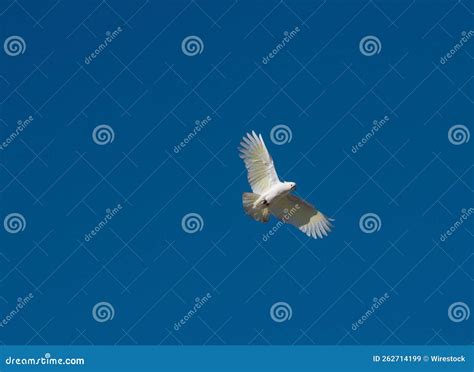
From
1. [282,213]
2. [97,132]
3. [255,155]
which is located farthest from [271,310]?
[97,132]

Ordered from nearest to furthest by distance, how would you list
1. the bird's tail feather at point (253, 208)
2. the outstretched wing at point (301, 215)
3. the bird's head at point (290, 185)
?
the bird's head at point (290, 185) < the bird's tail feather at point (253, 208) < the outstretched wing at point (301, 215)

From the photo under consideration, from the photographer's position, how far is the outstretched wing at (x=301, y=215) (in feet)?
58.7

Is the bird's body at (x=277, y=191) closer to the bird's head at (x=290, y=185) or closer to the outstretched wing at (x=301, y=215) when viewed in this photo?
the bird's head at (x=290, y=185)

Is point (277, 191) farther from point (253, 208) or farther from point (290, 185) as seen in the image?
point (253, 208)

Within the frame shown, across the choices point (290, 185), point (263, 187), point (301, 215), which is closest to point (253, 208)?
point (263, 187)

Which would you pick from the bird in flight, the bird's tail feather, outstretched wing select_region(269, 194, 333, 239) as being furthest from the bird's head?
the bird's tail feather

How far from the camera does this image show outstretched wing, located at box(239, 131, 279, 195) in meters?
17.6

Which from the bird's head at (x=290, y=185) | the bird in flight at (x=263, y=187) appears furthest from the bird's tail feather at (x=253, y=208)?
the bird's head at (x=290, y=185)

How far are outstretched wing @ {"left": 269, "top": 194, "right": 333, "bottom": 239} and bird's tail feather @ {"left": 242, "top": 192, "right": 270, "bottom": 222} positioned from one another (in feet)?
0.54

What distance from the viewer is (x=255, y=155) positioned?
1770 centimetres

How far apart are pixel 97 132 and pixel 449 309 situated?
775 cm

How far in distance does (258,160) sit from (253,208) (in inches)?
35.0

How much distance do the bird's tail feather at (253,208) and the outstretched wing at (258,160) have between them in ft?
0.63

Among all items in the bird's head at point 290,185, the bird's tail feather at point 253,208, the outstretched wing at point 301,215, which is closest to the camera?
the bird's head at point 290,185
